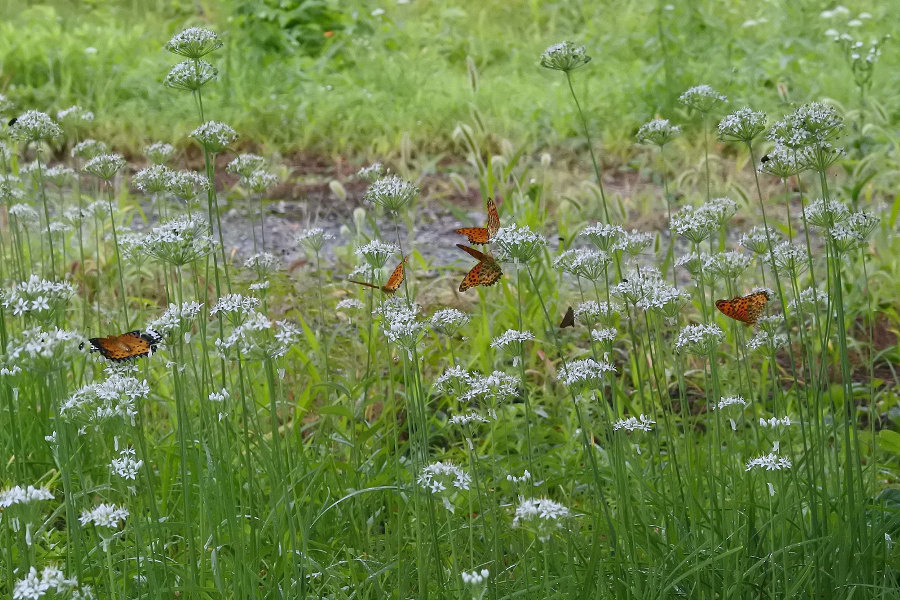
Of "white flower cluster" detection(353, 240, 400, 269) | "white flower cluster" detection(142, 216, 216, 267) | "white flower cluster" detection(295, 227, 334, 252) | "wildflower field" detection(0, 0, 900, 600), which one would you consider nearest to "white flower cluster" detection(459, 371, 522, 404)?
"wildflower field" detection(0, 0, 900, 600)

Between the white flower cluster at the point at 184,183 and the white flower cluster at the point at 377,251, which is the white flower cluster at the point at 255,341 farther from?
the white flower cluster at the point at 184,183

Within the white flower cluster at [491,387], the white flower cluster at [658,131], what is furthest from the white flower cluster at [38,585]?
the white flower cluster at [658,131]

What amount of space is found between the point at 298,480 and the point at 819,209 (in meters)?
1.36

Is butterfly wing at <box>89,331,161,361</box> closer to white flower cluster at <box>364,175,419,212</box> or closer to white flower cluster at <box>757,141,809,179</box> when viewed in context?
white flower cluster at <box>364,175,419,212</box>

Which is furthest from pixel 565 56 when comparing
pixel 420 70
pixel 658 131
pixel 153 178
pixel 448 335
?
pixel 420 70

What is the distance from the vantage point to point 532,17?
1263cm

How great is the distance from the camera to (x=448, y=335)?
7.35ft

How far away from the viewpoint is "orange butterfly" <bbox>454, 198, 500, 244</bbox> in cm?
228

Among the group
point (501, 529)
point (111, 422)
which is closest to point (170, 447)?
point (111, 422)

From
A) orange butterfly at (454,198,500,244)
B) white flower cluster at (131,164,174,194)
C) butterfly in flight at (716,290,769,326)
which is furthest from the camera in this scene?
white flower cluster at (131,164,174,194)

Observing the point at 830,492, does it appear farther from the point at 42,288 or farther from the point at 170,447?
the point at 42,288

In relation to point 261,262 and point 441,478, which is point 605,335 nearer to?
point 441,478

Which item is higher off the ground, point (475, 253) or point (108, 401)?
point (475, 253)

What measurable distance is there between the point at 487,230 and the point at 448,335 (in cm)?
28
